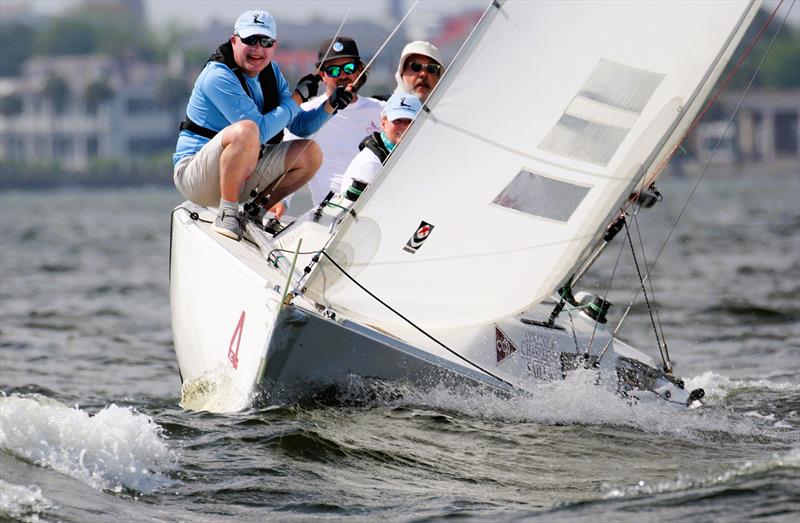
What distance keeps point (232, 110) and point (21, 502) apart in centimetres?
222

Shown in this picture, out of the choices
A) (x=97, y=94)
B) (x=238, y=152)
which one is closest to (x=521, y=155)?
(x=238, y=152)

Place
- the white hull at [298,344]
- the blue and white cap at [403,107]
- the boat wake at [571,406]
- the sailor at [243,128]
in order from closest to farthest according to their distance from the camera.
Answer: the white hull at [298,344] → the boat wake at [571,406] → the sailor at [243,128] → the blue and white cap at [403,107]

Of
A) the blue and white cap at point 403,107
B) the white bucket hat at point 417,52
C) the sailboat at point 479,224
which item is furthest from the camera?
the white bucket hat at point 417,52

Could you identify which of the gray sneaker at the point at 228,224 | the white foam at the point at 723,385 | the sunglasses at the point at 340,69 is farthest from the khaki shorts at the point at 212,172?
the white foam at the point at 723,385

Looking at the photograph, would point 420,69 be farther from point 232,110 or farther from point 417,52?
point 232,110

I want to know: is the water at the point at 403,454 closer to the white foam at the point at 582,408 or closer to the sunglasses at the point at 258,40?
the white foam at the point at 582,408

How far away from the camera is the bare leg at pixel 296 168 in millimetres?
6516

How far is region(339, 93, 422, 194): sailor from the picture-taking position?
21.3ft

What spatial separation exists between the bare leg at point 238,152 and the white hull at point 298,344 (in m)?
0.27

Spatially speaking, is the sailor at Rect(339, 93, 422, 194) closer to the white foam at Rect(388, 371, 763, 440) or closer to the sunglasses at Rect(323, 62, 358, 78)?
the sunglasses at Rect(323, 62, 358, 78)

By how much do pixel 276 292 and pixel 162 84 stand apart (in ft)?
268

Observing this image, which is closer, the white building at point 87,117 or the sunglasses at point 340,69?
the sunglasses at point 340,69

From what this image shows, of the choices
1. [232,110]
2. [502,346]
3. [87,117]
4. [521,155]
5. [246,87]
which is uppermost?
[87,117]

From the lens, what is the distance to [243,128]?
6066 millimetres
